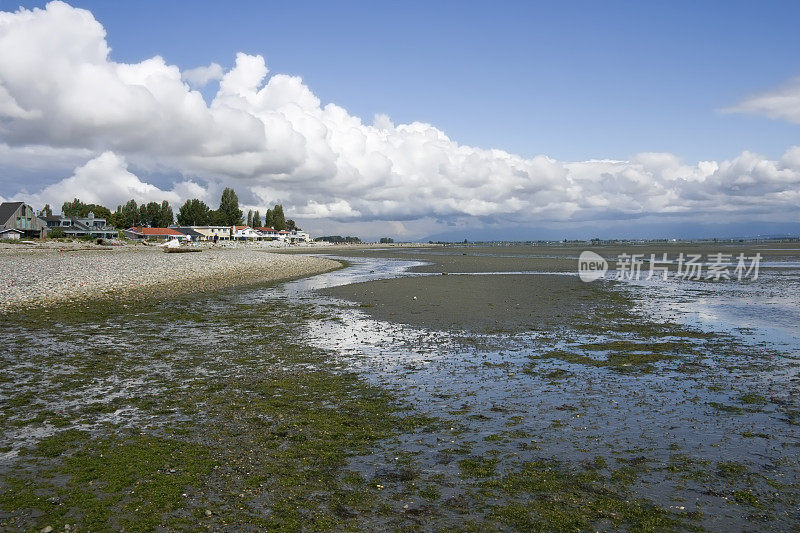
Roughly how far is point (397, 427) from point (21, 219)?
158 m

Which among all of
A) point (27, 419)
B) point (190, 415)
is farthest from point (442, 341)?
point (27, 419)

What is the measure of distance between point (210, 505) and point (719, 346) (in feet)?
59.2

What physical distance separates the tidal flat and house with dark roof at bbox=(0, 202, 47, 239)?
134m

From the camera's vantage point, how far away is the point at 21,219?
134125 millimetres

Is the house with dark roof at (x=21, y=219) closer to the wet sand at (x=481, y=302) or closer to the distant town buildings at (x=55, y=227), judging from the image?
the distant town buildings at (x=55, y=227)

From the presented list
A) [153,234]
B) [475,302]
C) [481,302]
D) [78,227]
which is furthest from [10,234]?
[481,302]

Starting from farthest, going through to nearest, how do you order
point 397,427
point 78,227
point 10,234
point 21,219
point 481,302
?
point 78,227 < point 21,219 < point 10,234 < point 481,302 < point 397,427

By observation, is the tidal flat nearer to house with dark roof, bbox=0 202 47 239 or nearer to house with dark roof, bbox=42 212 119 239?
house with dark roof, bbox=0 202 47 239

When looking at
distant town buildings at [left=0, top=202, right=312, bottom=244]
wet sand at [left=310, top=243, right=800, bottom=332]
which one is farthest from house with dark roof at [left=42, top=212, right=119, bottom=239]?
wet sand at [left=310, top=243, right=800, bottom=332]

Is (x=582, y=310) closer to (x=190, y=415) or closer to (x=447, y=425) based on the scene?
(x=447, y=425)

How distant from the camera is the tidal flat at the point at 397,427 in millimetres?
7051

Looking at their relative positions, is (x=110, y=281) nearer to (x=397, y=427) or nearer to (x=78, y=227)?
(x=397, y=427)

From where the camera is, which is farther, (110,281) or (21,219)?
(21,219)

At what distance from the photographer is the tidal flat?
705cm
